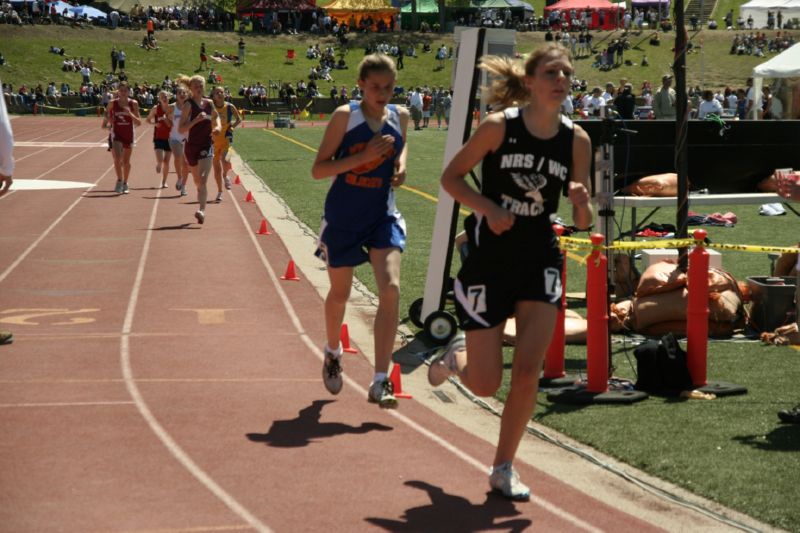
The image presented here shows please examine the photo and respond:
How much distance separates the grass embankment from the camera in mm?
78312

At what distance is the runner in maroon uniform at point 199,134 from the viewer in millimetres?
18484

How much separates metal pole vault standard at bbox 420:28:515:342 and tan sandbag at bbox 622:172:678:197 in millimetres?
2811

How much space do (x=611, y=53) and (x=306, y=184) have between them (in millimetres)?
58095

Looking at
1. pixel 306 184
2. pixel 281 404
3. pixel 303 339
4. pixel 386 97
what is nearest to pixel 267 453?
pixel 281 404

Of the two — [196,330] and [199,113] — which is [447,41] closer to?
[199,113]

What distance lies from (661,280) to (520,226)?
512cm

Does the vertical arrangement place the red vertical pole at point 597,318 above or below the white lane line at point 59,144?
above

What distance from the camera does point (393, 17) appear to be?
9669 cm

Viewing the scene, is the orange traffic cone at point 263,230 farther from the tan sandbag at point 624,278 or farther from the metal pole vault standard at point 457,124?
the metal pole vault standard at point 457,124

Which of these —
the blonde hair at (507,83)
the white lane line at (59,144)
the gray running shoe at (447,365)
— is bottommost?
the white lane line at (59,144)

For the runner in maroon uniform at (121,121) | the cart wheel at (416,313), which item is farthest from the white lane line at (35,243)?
the cart wheel at (416,313)

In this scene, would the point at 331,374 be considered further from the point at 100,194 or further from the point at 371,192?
the point at 100,194

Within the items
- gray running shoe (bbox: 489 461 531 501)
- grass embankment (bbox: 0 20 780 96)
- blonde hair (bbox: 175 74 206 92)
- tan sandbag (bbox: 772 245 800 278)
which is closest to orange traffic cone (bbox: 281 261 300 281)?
tan sandbag (bbox: 772 245 800 278)

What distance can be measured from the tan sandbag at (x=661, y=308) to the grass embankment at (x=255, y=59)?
220 feet
